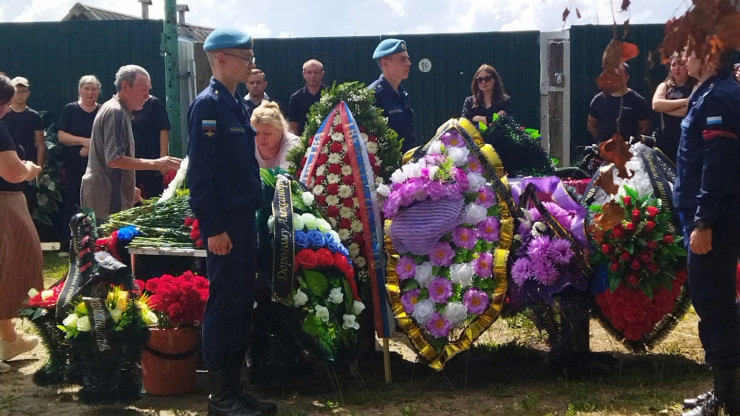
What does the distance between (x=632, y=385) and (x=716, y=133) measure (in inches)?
65.7

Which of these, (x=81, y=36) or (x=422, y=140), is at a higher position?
(x=81, y=36)

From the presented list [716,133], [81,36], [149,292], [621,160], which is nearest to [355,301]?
[149,292]

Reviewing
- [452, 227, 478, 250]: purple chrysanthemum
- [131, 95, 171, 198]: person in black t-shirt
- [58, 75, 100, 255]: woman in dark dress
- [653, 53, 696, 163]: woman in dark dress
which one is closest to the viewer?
[452, 227, 478, 250]: purple chrysanthemum

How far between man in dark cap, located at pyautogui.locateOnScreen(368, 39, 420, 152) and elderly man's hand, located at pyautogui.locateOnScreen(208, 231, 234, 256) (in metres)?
2.30

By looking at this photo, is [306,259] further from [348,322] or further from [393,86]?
[393,86]

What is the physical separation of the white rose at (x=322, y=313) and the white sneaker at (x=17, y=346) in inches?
95.4

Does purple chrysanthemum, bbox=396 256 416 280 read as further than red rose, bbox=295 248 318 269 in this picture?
Yes

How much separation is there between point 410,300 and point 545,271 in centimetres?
78

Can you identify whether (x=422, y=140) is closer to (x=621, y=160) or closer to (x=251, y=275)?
(x=251, y=275)

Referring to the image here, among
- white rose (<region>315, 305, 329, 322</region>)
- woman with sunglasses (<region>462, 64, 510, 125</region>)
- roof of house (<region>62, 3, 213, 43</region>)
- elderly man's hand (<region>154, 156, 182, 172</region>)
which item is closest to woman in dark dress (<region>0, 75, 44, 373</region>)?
elderly man's hand (<region>154, 156, 182, 172</region>)

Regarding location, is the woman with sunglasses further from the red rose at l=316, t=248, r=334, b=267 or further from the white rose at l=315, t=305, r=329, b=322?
the white rose at l=315, t=305, r=329, b=322

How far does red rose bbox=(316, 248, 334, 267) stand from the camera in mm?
4941

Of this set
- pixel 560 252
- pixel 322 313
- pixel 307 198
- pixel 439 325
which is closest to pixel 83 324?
pixel 322 313

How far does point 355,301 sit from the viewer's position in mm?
5055
